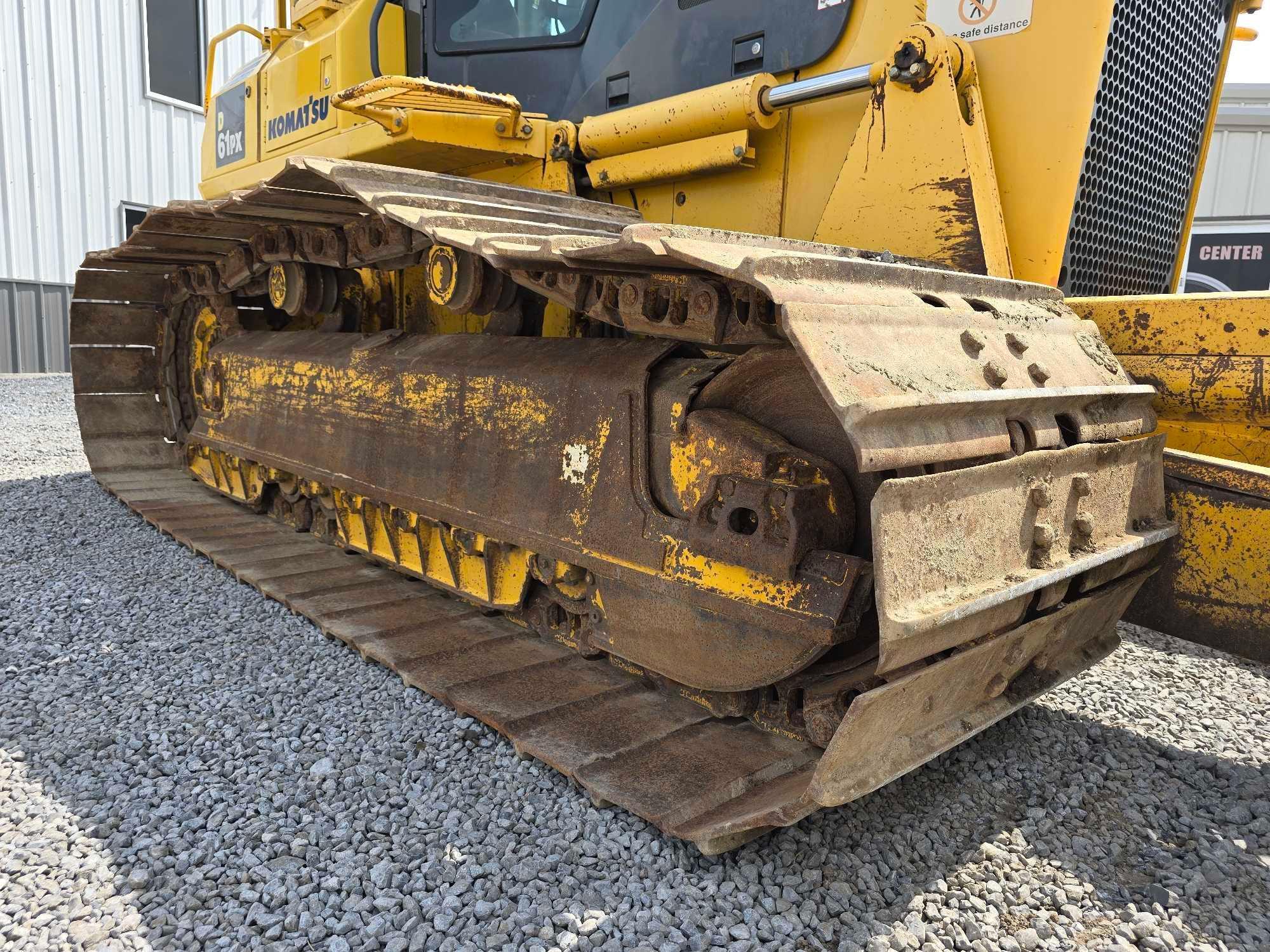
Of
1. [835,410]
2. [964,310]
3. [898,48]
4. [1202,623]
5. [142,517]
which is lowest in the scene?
→ [142,517]

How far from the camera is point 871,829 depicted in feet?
6.60

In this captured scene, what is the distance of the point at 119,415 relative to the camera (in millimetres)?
5574

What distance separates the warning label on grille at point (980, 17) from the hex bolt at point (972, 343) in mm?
1209

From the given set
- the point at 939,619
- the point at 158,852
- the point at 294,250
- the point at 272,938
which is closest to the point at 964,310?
the point at 939,619

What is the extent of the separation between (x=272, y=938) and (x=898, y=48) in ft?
8.43

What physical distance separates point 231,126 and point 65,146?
8467 mm

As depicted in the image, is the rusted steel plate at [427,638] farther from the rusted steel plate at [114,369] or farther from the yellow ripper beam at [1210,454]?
the rusted steel plate at [114,369]

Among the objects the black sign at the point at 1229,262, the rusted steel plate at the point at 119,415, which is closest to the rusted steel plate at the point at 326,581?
the rusted steel plate at the point at 119,415

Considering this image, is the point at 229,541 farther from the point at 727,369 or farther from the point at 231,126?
the point at 727,369

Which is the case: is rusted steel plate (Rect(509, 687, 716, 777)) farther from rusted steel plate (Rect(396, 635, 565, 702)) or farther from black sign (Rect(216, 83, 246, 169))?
black sign (Rect(216, 83, 246, 169))

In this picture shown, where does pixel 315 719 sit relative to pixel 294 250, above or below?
below

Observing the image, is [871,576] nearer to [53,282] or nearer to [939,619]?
[939,619]

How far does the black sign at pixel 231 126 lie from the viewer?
17.0ft

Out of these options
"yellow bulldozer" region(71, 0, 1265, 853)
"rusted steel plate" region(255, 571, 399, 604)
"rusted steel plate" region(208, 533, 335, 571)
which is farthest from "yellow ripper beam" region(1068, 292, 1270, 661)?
"rusted steel plate" region(208, 533, 335, 571)
